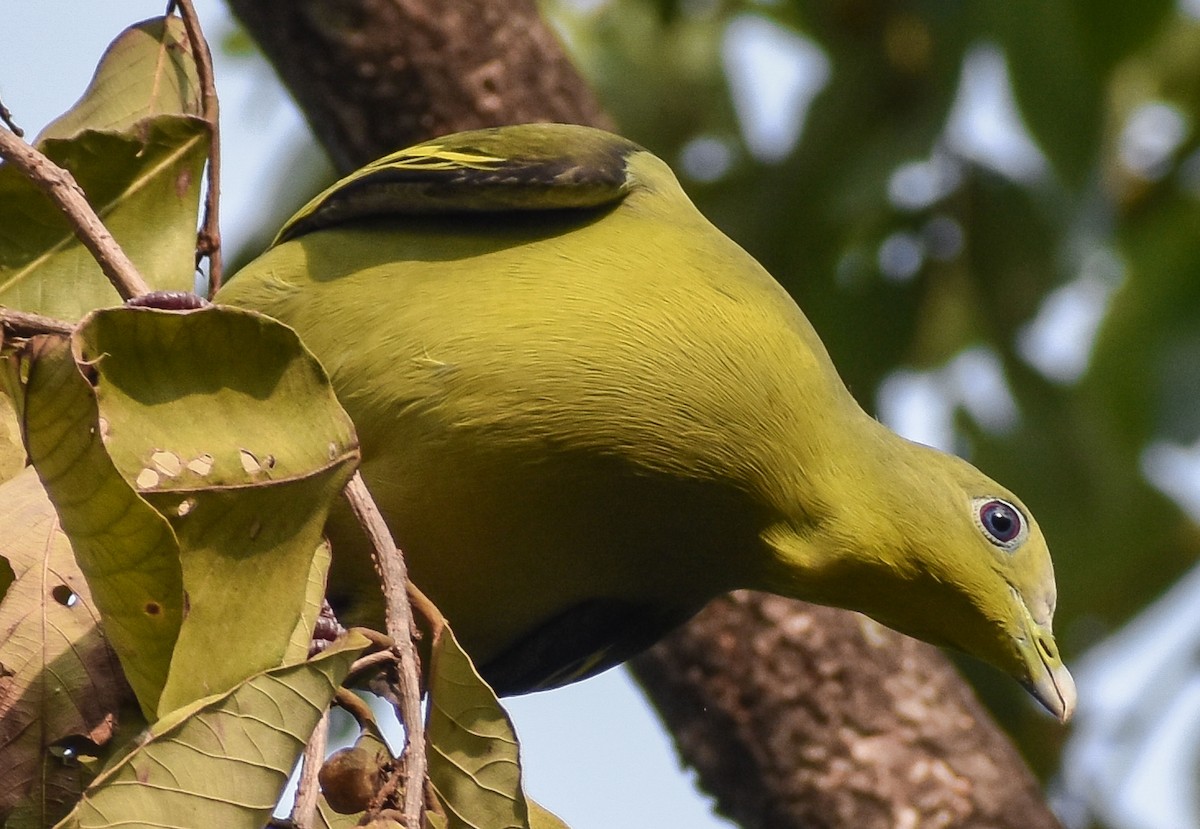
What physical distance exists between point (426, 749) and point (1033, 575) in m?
1.63

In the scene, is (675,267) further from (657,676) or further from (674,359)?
(657,676)

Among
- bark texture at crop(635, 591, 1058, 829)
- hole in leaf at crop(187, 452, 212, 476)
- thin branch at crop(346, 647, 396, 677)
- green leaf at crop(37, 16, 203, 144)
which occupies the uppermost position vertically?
green leaf at crop(37, 16, 203, 144)

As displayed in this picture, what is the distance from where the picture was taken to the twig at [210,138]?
2580 millimetres

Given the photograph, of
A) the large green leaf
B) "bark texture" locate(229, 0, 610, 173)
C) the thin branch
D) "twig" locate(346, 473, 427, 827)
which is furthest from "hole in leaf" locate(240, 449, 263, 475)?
"bark texture" locate(229, 0, 610, 173)

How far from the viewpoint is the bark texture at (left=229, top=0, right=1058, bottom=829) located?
4.21 m

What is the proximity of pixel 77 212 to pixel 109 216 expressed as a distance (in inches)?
26.7

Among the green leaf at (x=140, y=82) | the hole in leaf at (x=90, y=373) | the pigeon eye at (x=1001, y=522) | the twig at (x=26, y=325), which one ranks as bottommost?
the pigeon eye at (x=1001, y=522)

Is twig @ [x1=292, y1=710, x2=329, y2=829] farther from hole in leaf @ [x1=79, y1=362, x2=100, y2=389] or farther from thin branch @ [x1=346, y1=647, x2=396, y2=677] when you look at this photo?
hole in leaf @ [x1=79, y1=362, x2=100, y2=389]

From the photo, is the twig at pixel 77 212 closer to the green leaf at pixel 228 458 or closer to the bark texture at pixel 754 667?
the green leaf at pixel 228 458

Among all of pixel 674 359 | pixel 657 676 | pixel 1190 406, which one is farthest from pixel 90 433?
pixel 1190 406

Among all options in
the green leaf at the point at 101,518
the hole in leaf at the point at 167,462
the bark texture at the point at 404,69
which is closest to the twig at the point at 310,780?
the green leaf at the point at 101,518

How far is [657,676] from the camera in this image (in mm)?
4422

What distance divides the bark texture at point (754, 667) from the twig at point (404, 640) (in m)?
2.61

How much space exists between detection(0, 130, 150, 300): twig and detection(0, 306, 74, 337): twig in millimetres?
79
